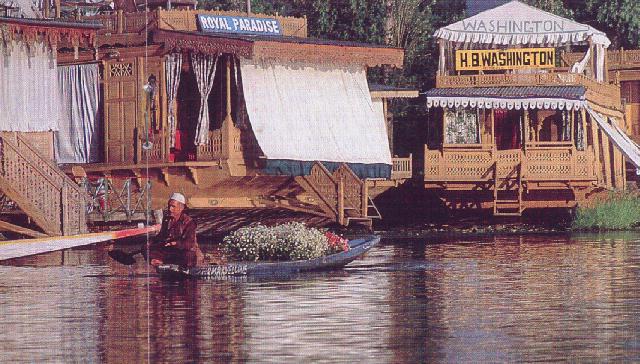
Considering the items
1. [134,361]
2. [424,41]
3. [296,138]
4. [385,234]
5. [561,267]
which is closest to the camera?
[134,361]

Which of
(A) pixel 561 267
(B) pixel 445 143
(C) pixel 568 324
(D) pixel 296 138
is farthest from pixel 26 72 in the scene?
(C) pixel 568 324

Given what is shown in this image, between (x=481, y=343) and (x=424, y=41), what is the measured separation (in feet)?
136

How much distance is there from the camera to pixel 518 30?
176ft

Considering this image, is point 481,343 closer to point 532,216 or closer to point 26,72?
point 26,72

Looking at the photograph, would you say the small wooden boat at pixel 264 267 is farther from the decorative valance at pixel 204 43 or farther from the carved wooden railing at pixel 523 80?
the carved wooden railing at pixel 523 80

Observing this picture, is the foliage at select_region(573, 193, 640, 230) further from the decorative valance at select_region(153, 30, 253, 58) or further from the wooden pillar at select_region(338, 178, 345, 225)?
the decorative valance at select_region(153, 30, 253, 58)

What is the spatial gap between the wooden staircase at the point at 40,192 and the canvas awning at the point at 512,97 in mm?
17558

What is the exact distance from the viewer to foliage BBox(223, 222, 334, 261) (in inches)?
1219

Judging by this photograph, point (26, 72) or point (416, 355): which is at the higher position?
point (26, 72)

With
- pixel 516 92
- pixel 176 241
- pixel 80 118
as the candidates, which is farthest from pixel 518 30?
pixel 176 241

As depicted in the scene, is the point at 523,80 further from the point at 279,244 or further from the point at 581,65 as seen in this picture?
the point at 279,244

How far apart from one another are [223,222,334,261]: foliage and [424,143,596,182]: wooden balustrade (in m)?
Result: 18.1

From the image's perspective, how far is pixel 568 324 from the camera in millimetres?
20922

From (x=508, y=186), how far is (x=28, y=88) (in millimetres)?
15821
